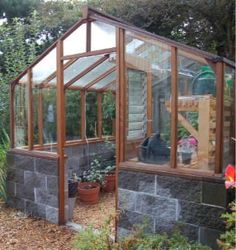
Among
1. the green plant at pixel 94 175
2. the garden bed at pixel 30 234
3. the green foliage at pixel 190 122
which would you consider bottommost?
the garden bed at pixel 30 234

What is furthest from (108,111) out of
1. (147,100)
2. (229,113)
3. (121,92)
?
(229,113)

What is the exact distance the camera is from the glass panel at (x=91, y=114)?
18.5 feet

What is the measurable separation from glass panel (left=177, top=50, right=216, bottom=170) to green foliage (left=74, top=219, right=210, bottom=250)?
64 cm

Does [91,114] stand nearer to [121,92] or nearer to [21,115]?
[21,115]

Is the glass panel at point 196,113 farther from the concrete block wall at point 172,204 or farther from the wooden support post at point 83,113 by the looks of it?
the wooden support post at point 83,113

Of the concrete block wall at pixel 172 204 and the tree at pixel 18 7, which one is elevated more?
the tree at pixel 18 7

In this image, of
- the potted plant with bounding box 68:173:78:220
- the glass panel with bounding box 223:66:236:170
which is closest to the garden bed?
the potted plant with bounding box 68:173:78:220

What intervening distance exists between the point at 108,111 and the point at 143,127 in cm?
303

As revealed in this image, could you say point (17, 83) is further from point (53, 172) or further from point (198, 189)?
point (198, 189)

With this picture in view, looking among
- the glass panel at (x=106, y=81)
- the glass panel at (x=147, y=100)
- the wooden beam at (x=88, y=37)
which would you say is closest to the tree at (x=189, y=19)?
the glass panel at (x=106, y=81)

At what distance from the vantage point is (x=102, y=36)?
3340mm

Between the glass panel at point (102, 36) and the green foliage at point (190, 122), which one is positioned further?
the glass panel at point (102, 36)

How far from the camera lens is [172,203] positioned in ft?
9.18

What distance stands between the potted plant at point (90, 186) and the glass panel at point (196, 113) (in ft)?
7.83
